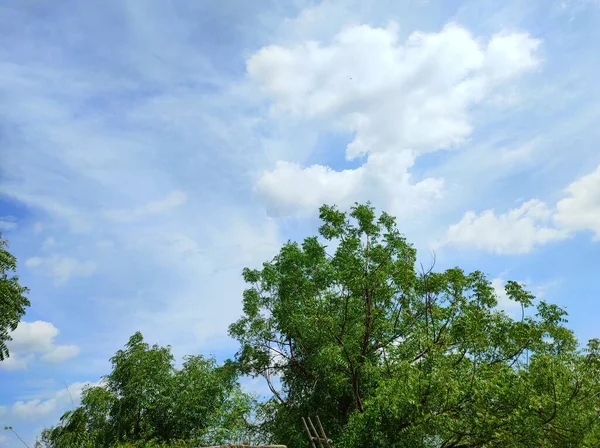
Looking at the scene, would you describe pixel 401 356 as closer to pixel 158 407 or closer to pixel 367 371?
pixel 367 371

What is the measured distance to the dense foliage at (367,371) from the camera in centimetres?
975

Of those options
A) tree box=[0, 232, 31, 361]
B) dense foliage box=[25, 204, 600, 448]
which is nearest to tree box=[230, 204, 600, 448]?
dense foliage box=[25, 204, 600, 448]

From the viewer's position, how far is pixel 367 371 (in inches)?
530

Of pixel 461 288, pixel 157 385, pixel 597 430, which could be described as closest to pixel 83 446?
pixel 157 385

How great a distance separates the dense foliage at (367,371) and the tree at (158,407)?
0.05 metres

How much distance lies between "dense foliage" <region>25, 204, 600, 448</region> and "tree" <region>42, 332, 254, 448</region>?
0.05 m

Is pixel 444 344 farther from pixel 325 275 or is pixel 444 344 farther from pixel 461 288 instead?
pixel 325 275

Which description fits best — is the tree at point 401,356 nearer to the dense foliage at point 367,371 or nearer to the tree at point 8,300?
the dense foliage at point 367,371

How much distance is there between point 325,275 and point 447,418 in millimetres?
7295

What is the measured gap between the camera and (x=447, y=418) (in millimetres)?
9930

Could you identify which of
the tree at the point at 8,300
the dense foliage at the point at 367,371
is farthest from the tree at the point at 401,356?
the tree at the point at 8,300

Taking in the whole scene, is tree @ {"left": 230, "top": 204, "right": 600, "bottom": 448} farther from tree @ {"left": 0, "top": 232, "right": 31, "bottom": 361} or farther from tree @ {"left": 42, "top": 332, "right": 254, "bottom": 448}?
tree @ {"left": 0, "top": 232, "right": 31, "bottom": 361}

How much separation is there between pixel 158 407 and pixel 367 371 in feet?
26.2

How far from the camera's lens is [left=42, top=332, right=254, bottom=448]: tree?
1633cm
